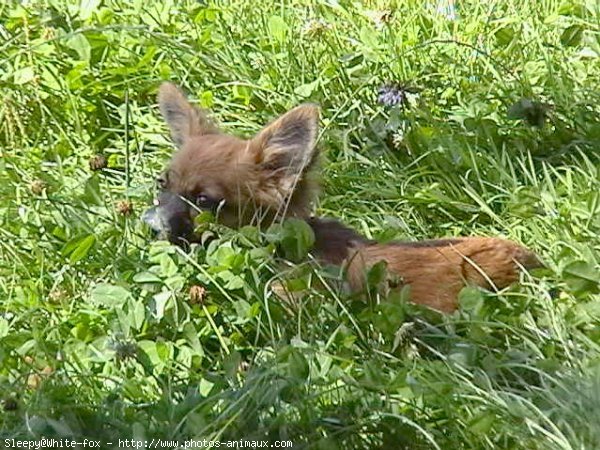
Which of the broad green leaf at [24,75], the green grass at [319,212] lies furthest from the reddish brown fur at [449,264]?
the broad green leaf at [24,75]

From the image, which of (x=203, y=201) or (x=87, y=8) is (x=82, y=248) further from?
(x=87, y=8)

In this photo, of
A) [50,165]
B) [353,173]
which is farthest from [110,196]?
[353,173]

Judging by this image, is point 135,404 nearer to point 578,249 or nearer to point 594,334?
point 594,334

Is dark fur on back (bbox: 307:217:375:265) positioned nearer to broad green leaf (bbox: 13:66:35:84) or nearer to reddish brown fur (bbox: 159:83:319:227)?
reddish brown fur (bbox: 159:83:319:227)

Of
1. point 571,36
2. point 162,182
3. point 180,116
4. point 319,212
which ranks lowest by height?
point 319,212

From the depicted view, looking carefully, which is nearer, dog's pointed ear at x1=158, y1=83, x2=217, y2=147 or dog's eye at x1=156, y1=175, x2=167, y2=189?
dog's eye at x1=156, y1=175, x2=167, y2=189

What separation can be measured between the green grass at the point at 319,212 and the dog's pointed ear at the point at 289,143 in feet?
0.32

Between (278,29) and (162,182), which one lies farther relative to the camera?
(278,29)

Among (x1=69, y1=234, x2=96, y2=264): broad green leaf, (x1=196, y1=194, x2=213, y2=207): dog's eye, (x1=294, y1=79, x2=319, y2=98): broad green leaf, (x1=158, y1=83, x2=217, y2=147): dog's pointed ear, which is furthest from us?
(x1=294, y1=79, x2=319, y2=98): broad green leaf

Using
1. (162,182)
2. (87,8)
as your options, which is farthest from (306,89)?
(87,8)

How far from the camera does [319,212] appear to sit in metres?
4.74

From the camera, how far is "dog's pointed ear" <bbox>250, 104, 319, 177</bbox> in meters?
4.45

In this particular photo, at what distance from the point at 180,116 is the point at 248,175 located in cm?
39

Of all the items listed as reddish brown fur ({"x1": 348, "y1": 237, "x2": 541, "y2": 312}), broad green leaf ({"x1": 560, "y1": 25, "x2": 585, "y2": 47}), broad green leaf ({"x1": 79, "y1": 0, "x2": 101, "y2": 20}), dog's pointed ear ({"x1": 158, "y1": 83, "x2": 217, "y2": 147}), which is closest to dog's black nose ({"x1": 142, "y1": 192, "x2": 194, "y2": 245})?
dog's pointed ear ({"x1": 158, "y1": 83, "x2": 217, "y2": 147})
